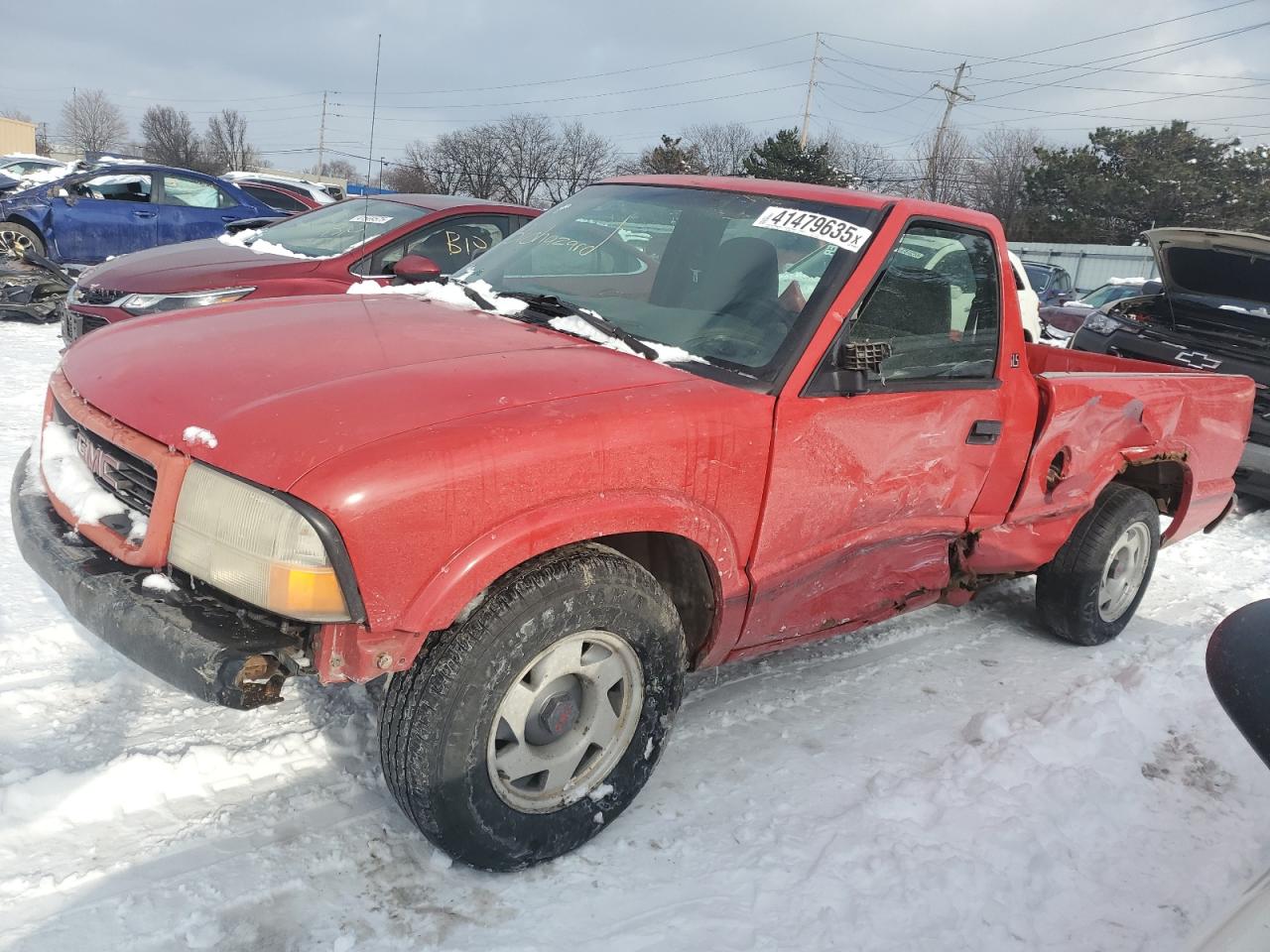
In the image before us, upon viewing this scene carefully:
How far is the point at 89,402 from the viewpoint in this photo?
2455mm

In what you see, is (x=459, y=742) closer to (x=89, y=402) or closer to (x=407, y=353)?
(x=407, y=353)

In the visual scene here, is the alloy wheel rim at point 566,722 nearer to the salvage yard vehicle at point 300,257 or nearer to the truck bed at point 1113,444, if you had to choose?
the truck bed at point 1113,444

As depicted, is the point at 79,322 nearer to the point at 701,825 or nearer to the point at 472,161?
the point at 701,825

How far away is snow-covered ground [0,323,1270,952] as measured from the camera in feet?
7.23


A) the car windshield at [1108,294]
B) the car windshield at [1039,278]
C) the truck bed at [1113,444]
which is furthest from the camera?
the car windshield at [1039,278]

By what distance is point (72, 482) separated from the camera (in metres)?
2.50

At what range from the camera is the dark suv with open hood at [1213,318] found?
252 inches

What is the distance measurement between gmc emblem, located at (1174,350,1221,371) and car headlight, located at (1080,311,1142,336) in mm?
461

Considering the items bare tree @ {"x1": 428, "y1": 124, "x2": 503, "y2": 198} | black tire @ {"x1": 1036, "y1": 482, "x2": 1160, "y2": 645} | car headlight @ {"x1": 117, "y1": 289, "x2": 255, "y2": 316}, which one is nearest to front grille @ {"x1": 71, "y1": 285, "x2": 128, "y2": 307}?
car headlight @ {"x1": 117, "y1": 289, "x2": 255, "y2": 316}

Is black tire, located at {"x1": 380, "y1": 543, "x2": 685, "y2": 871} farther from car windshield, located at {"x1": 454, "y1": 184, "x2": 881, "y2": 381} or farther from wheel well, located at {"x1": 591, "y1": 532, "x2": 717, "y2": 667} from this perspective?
car windshield, located at {"x1": 454, "y1": 184, "x2": 881, "y2": 381}

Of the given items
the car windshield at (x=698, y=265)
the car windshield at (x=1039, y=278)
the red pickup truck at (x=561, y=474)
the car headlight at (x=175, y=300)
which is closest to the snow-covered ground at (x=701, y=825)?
the red pickup truck at (x=561, y=474)

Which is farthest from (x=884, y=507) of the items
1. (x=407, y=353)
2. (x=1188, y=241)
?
(x=1188, y=241)

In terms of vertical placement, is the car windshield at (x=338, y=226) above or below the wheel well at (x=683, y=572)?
above

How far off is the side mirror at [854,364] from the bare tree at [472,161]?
3313 centimetres
